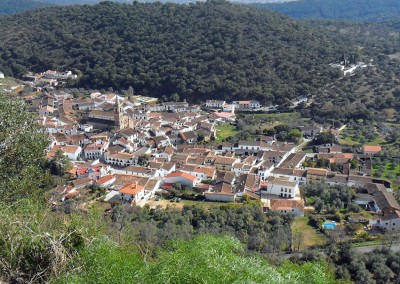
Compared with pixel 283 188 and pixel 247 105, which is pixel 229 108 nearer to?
pixel 247 105

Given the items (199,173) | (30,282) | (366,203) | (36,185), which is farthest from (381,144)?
(30,282)

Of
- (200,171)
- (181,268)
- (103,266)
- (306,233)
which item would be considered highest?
(181,268)

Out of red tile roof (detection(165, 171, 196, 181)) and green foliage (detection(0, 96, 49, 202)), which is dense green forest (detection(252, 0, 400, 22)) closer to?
red tile roof (detection(165, 171, 196, 181))

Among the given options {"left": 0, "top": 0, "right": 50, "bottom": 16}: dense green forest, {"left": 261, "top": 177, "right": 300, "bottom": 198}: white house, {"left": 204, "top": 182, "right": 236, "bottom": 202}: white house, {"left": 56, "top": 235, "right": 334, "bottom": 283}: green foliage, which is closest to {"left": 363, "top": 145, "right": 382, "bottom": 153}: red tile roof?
{"left": 261, "top": 177, "right": 300, "bottom": 198}: white house

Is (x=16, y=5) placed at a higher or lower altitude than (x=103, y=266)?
higher

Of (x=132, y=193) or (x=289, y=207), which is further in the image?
(x=132, y=193)

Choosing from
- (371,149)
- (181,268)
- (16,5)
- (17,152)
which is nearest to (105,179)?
(17,152)
